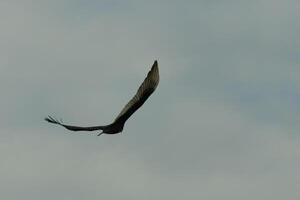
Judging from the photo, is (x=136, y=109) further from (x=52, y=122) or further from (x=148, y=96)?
(x=52, y=122)

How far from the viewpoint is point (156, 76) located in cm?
3309

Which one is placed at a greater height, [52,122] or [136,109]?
[136,109]

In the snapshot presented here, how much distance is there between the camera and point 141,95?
32.5 meters

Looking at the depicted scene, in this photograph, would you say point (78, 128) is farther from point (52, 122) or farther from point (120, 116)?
point (120, 116)

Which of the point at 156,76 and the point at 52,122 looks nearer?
the point at 52,122

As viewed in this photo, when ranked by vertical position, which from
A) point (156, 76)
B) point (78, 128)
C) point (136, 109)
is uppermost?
point (156, 76)

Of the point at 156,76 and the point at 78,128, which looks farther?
the point at 156,76

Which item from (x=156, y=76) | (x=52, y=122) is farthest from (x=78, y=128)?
(x=156, y=76)

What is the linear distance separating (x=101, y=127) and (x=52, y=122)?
367 cm

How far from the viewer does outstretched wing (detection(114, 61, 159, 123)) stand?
106ft

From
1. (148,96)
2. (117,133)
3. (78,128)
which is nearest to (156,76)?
(148,96)

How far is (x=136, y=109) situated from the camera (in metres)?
32.3

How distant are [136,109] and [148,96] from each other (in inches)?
40.5

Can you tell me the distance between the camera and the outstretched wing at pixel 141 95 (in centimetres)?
3222
